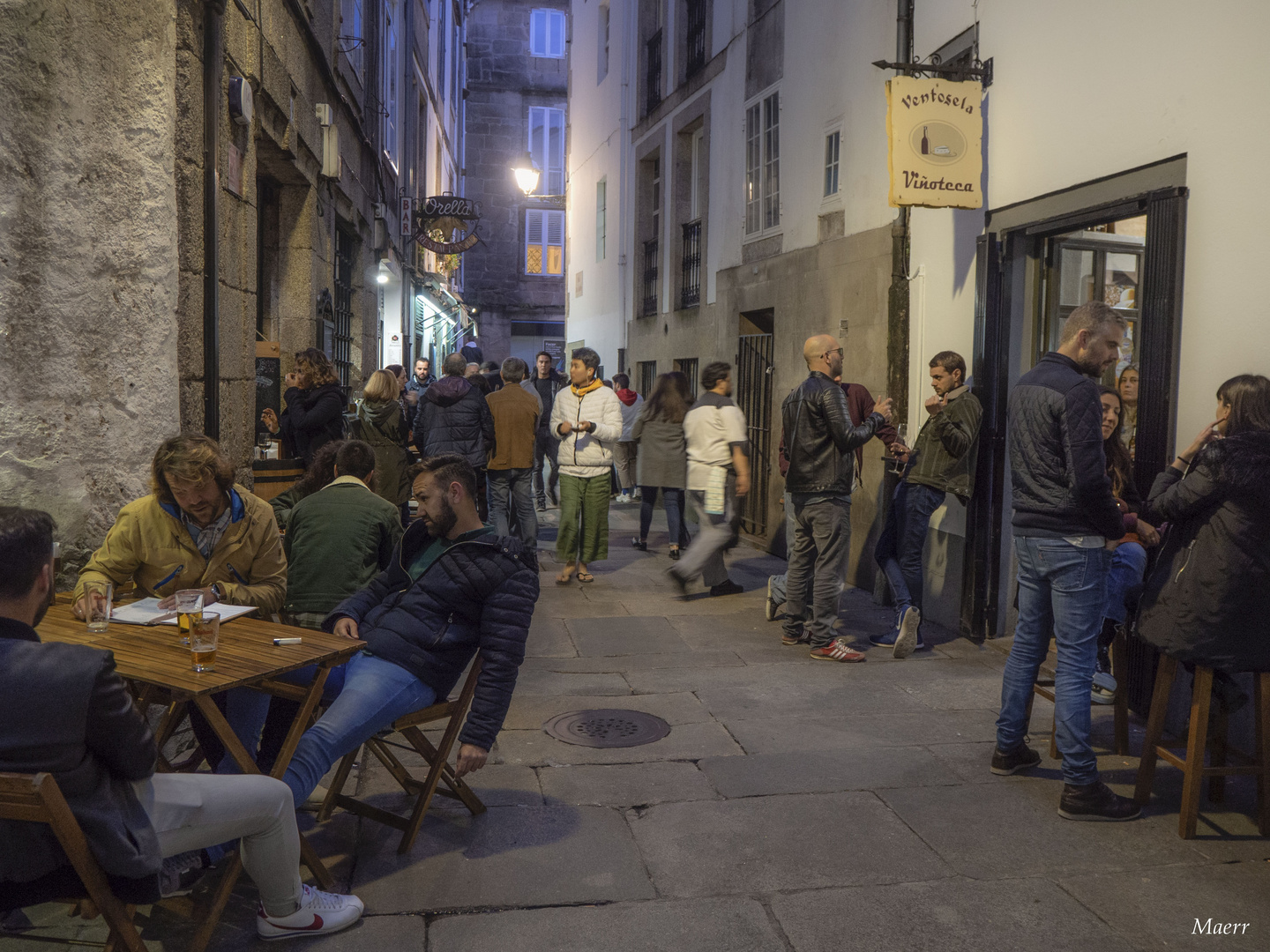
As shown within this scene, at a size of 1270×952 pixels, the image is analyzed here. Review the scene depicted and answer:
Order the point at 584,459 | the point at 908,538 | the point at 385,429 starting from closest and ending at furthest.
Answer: the point at 908,538 → the point at 385,429 → the point at 584,459

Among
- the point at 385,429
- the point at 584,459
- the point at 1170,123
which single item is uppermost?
the point at 1170,123

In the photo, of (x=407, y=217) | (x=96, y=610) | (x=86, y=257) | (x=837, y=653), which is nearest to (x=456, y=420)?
(x=837, y=653)

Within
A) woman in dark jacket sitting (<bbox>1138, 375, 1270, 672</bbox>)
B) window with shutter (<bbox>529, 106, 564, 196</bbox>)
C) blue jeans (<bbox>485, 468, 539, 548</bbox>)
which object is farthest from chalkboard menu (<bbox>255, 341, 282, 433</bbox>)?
window with shutter (<bbox>529, 106, 564, 196</bbox>)

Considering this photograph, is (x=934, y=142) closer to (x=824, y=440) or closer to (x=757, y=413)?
(x=824, y=440)

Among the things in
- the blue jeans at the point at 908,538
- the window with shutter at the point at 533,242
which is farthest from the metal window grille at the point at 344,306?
the window with shutter at the point at 533,242

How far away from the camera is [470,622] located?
3.65 m

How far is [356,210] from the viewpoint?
1214cm

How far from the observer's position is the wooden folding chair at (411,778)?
3643 mm

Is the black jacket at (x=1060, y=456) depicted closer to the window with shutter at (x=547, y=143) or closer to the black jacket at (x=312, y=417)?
the black jacket at (x=312, y=417)

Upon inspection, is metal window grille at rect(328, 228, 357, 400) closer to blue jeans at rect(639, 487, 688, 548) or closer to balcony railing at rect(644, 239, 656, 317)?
blue jeans at rect(639, 487, 688, 548)

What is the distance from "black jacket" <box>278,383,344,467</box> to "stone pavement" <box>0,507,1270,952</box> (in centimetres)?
265

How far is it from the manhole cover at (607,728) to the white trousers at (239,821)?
199cm

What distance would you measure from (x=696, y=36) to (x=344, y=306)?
5325mm

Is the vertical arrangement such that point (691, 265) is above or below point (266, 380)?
above
